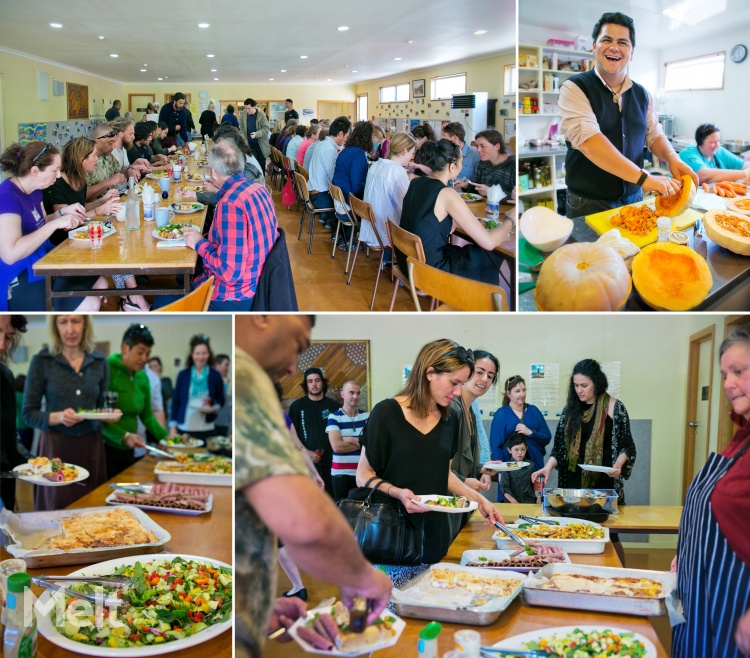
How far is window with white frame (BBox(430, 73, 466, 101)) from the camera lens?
2.30m

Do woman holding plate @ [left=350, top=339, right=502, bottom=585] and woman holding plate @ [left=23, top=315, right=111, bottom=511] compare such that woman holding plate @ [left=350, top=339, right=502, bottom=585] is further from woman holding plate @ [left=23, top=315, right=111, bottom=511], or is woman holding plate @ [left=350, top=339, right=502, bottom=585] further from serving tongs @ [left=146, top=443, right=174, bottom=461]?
serving tongs @ [left=146, top=443, right=174, bottom=461]

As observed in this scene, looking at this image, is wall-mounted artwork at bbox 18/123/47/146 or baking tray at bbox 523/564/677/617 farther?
wall-mounted artwork at bbox 18/123/47/146

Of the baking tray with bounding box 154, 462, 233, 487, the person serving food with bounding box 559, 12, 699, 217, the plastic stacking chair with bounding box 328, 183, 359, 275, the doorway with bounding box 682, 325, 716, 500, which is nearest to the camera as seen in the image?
the person serving food with bounding box 559, 12, 699, 217

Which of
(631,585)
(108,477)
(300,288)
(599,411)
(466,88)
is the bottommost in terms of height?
(108,477)

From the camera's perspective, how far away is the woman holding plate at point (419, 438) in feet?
6.98

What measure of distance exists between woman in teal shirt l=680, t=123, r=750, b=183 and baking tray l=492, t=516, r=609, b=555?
103cm

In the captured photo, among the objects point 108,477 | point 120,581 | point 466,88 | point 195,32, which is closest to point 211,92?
point 195,32

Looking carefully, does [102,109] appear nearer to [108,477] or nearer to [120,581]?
[120,581]

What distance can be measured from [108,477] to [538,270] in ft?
8.56

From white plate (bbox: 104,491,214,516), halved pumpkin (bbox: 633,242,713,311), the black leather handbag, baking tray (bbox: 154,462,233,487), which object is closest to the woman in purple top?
white plate (bbox: 104,491,214,516)

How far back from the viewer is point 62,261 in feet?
9.23

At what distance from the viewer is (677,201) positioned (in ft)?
6.85

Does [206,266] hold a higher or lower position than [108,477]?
higher

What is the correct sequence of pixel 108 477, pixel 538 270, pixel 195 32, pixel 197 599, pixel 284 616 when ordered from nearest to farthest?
pixel 284 616 < pixel 538 270 < pixel 197 599 < pixel 195 32 < pixel 108 477
